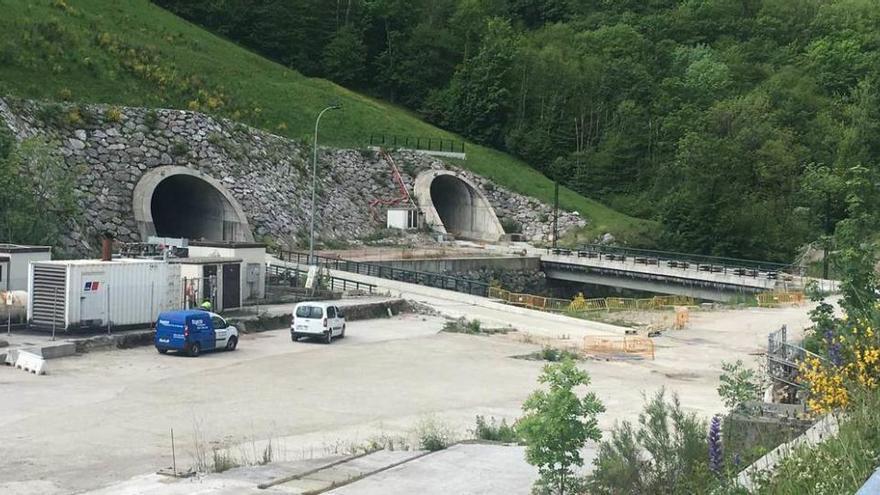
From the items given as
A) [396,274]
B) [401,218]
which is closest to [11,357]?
[396,274]

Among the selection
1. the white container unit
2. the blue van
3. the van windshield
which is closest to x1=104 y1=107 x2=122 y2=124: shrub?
the white container unit

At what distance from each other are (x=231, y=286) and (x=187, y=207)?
2333cm

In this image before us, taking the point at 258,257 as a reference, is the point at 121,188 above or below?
above

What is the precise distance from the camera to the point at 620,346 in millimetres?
35750

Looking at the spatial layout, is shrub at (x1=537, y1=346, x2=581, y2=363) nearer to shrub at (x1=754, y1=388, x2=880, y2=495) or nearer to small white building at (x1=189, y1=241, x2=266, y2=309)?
small white building at (x1=189, y1=241, x2=266, y2=309)

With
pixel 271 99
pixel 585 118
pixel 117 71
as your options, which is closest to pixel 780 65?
pixel 585 118

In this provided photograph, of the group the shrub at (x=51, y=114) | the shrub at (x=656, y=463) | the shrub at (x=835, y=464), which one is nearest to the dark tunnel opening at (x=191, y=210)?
the shrub at (x=51, y=114)

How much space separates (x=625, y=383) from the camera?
91.4 ft

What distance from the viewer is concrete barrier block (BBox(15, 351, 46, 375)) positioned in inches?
988

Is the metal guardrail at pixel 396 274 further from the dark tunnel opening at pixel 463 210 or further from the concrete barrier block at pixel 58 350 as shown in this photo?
the concrete barrier block at pixel 58 350

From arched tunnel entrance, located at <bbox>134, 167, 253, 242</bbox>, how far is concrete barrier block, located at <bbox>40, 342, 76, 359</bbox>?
22.2 meters

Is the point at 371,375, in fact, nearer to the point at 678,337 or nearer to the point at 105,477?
the point at 105,477

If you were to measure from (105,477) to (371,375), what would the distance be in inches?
483

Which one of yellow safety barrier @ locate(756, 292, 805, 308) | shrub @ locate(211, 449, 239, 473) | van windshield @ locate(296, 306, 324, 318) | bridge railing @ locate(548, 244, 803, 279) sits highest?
bridge railing @ locate(548, 244, 803, 279)
